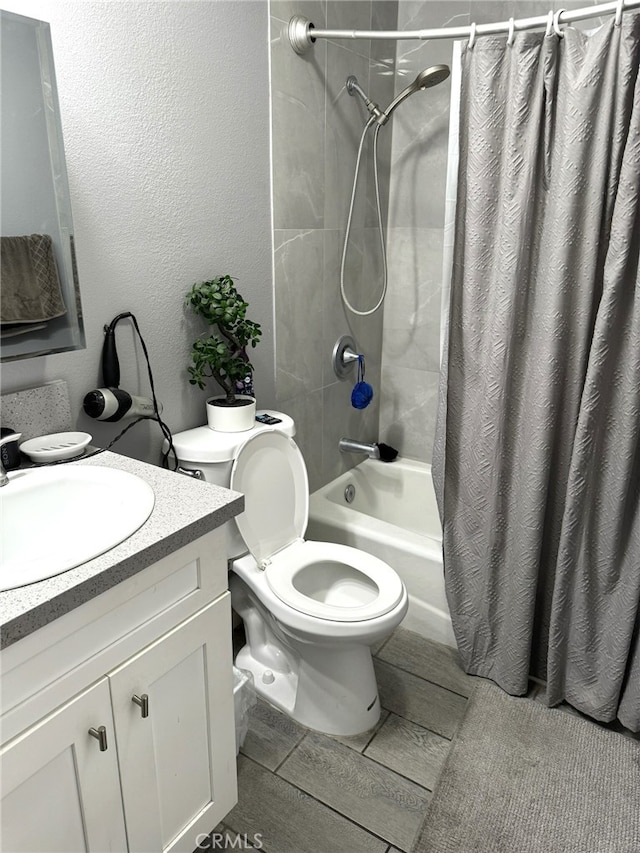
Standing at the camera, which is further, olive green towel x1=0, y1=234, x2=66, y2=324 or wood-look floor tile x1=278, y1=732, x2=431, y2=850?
wood-look floor tile x1=278, y1=732, x2=431, y2=850

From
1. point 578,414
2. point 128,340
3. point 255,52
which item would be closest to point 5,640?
point 128,340

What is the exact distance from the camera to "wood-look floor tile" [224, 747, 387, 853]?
144 cm

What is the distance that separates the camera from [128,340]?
5.21ft

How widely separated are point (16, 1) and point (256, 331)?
92cm

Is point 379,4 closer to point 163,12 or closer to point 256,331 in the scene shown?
point 163,12

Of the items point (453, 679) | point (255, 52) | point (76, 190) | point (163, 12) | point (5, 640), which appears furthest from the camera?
point (453, 679)

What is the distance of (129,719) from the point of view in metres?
1.05

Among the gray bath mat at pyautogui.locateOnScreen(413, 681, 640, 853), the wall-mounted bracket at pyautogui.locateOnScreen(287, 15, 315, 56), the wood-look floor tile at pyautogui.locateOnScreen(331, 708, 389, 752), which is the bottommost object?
the gray bath mat at pyautogui.locateOnScreen(413, 681, 640, 853)

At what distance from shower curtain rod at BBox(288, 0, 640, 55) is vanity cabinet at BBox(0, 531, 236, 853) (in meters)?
1.43

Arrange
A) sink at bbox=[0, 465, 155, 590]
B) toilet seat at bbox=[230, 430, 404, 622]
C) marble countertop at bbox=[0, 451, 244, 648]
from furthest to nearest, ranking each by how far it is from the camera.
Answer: toilet seat at bbox=[230, 430, 404, 622] → sink at bbox=[0, 465, 155, 590] → marble countertop at bbox=[0, 451, 244, 648]

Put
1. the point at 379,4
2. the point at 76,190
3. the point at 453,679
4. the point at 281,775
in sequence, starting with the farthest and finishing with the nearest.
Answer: the point at 379,4
the point at 453,679
the point at 281,775
the point at 76,190

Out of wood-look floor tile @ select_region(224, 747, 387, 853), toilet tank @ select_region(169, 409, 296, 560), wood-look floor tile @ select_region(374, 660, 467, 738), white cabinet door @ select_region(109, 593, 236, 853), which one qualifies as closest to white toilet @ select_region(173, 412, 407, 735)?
toilet tank @ select_region(169, 409, 296, 560)

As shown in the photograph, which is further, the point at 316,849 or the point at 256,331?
the point at 256,331

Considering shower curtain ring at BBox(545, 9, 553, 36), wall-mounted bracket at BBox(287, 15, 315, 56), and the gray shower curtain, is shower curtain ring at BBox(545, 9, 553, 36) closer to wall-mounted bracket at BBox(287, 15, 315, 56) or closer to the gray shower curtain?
the gray shower curtain
